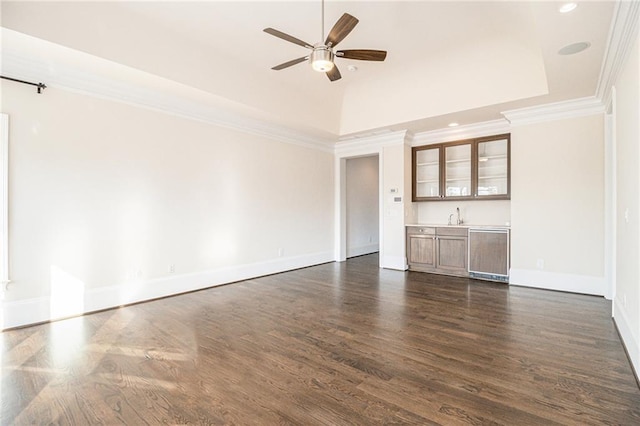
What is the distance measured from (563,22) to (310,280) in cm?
454

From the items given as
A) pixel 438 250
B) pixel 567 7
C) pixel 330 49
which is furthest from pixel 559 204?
pixel 330 49

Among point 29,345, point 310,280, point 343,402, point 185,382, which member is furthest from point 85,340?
point 310,280

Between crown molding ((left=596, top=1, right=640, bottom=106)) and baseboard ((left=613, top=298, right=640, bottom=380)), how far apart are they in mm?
2368

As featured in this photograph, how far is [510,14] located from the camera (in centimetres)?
343

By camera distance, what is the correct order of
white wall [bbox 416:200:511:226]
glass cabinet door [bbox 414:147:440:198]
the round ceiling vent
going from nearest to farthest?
the round ceiling vent
white wall [bbox 416:200:511:226]
glass cabinet door [bbox 414:147:440:198]

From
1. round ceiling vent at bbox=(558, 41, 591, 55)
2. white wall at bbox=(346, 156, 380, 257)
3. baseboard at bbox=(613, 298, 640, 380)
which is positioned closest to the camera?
baseboard at bbox=(613, 298, 640, 380)

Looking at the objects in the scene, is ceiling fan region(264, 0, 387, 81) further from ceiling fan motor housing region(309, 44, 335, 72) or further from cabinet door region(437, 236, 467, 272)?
cabinet door region(437, 236, 467, 272)

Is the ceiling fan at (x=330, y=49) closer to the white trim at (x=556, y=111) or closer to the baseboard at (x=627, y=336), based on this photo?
the white trim at (x=556, y=111)

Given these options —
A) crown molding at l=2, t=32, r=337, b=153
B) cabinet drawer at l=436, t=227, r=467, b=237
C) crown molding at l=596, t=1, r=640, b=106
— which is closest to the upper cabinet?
cabinet drawer at l=436, t=227, r=467, b=237

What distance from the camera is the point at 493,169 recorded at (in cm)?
563

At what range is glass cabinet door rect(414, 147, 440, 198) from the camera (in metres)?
6.27

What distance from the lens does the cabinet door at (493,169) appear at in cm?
547

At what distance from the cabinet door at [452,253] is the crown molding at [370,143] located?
211cm

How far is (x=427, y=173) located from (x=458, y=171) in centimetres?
61
